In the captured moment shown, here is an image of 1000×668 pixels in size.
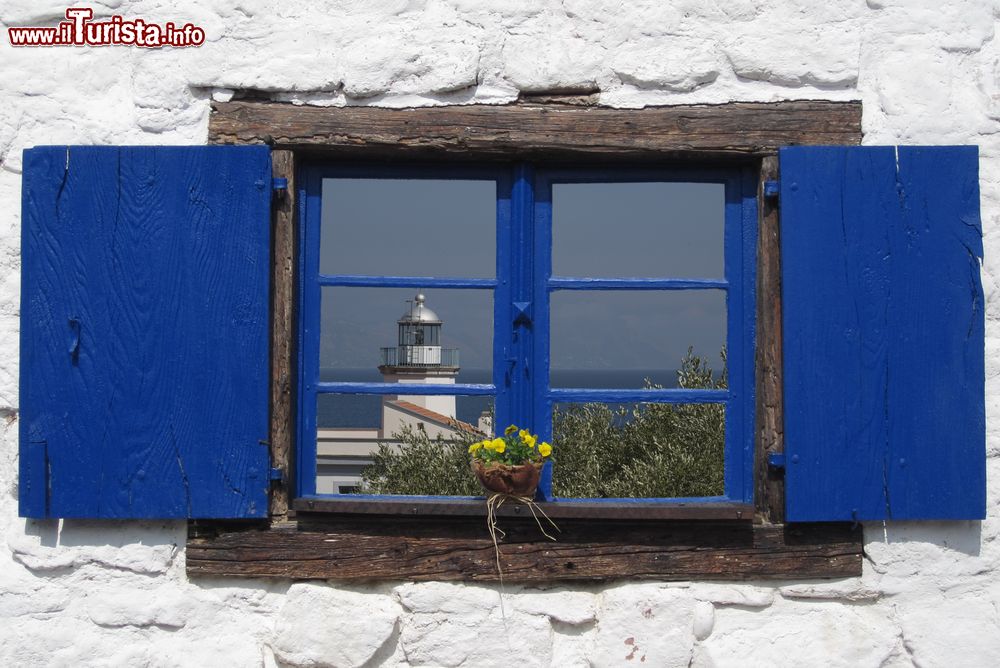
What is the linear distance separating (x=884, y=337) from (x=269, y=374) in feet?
5.64

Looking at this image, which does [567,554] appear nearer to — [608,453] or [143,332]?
[143,332]

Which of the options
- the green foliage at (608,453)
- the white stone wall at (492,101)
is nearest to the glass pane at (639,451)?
the green foliage at (608,453)

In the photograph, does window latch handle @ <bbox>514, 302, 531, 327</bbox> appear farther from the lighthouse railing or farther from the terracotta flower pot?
the lighthouse railing

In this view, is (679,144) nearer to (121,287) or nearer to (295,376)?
(295,376)

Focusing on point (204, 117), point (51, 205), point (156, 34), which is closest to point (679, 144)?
point (204, 117)

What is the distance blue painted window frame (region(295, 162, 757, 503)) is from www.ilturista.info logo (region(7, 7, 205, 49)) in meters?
0.52

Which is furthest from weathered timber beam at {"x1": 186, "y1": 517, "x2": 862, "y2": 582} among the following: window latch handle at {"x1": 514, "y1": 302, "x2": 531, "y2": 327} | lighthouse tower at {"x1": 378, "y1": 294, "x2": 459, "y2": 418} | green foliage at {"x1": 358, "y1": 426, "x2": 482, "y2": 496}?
lighthouse tower at {"x1": 378, "y1": 294, "x2": 459, "y2": 418}

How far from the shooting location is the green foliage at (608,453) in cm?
569

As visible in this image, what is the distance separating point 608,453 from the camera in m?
6.00

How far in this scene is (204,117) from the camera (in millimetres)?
2697

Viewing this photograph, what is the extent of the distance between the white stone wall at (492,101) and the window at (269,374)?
96 millimetres

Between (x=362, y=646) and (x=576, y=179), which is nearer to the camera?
(x=362, y=646)

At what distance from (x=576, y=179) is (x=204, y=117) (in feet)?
3.60

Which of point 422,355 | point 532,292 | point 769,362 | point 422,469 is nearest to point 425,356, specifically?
point 422,355
